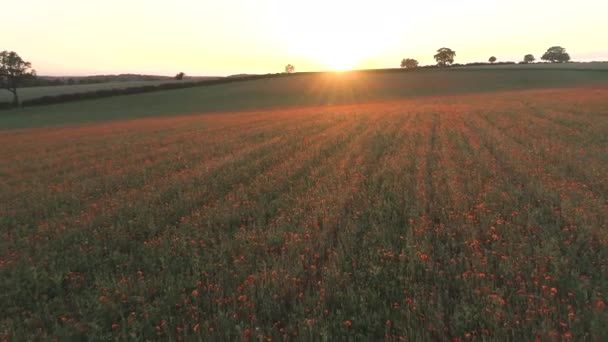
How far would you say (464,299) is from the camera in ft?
Result: 13.1

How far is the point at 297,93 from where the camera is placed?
7106 centimetres

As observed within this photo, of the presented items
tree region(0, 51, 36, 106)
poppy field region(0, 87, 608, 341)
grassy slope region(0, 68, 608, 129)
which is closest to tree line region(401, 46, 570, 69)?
grassy slope region(0, 68, 608, 129)

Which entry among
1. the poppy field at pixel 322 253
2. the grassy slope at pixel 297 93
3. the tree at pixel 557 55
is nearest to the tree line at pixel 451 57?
the tree at pixel 557 55

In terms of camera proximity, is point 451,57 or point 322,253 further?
point 451,57

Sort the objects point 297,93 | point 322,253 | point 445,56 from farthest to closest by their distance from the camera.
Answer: point 445,56, point 297,93, point 322,253

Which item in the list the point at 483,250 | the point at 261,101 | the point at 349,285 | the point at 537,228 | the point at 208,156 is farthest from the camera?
the point at 261,101

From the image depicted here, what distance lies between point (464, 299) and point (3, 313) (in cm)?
565

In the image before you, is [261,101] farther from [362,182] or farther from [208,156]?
[362,182]

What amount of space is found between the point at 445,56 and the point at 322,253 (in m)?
166

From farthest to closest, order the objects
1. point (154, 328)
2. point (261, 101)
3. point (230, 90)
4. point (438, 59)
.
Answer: point (438, 59)
point (230, 90)
point (261, 101)
point (154, 328)

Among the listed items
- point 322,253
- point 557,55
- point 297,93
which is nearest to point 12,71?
point 297,93

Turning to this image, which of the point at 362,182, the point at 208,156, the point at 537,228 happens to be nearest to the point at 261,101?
the point at 208,156

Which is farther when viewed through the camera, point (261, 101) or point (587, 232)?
point (261, 101)

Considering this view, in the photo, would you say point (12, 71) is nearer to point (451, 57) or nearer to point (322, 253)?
point (322, 253)
